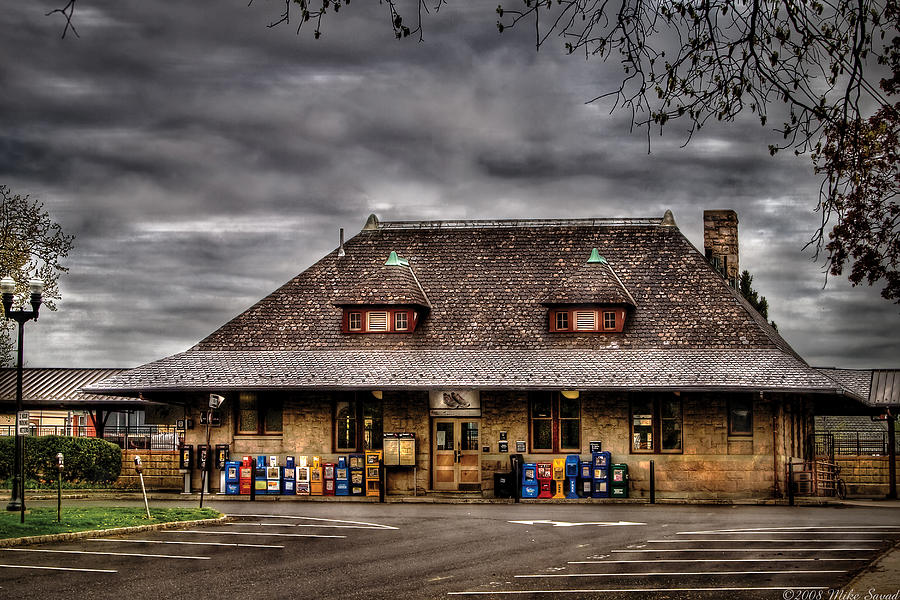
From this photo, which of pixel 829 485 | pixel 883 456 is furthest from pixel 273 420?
pixel 883 456

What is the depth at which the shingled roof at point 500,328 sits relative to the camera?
2977 centimetres

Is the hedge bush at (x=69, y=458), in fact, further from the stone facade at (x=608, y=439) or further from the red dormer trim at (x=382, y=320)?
the red dormer trim at (x=382, y=320)

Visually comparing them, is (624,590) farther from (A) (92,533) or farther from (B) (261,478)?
(B) (261,478)

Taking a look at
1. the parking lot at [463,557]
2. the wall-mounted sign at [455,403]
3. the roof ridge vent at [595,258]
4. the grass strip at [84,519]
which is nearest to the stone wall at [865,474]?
the roof ridge vent at [595,258]

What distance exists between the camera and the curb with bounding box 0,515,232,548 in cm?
1720

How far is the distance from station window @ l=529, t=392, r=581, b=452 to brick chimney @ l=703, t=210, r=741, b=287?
9848mm

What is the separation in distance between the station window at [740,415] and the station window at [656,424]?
4.59 ft

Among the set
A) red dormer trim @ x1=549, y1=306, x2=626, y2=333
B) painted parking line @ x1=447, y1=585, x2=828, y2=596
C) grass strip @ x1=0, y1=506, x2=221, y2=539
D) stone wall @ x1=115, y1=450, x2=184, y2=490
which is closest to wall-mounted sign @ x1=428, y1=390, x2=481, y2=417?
red dormer trim @ x1=549, y1=306, x2=626, y2=333

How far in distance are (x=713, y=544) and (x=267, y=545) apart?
23.4ft

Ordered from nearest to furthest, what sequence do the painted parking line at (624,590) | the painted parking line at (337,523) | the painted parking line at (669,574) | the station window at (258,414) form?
the painted parking line at (624,590), the painted parking line at (669,574), the painted parking line at (337,523), the station window at (258,414)

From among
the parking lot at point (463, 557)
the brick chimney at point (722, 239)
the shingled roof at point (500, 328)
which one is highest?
the brick chimney at point (722, 239)

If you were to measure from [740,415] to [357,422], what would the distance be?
10782mm

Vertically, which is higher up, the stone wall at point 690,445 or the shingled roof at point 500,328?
the shingled roof at point 500,328

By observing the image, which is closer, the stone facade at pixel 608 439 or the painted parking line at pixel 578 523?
the painted parking line at pixel 578 523
